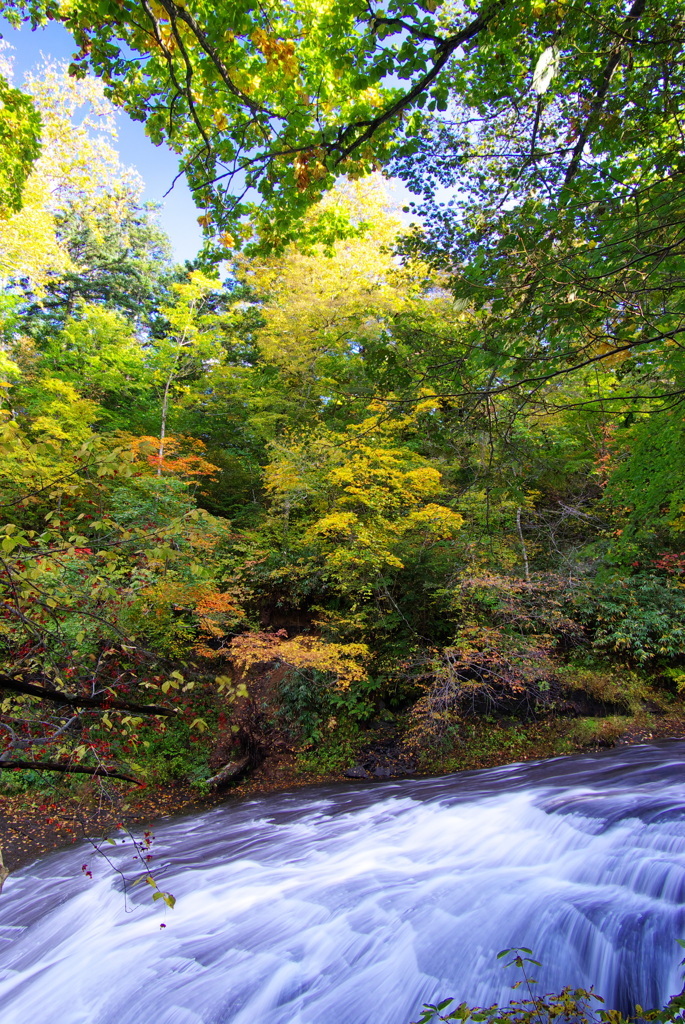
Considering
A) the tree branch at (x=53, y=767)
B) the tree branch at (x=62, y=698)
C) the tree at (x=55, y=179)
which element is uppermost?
the tree at (x=55, y=179)

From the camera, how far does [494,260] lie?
9.31ft

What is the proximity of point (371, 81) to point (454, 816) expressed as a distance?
6.74m

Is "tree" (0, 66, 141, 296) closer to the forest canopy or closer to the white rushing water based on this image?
the forest canopy

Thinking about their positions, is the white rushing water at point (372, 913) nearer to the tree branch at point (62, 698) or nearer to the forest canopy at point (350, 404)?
the forest canopy at point (350, 404)

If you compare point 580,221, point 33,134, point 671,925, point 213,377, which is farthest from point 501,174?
point 213,377

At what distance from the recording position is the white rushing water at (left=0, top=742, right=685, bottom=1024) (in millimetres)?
3527

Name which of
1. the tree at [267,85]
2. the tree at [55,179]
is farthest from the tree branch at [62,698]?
the tree at [55,179]

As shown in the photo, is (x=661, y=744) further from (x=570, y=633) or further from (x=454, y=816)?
(x=454, y=816)

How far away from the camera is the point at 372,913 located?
4402 millimetres

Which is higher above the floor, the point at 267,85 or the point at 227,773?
the point at 267,85

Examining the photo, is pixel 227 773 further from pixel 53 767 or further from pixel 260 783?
pixel 53 767

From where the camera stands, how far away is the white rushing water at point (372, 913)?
353 centimetres

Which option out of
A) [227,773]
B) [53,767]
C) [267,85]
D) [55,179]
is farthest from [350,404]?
[55,179]

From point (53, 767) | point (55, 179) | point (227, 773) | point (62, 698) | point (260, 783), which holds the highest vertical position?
point (55, 179)
